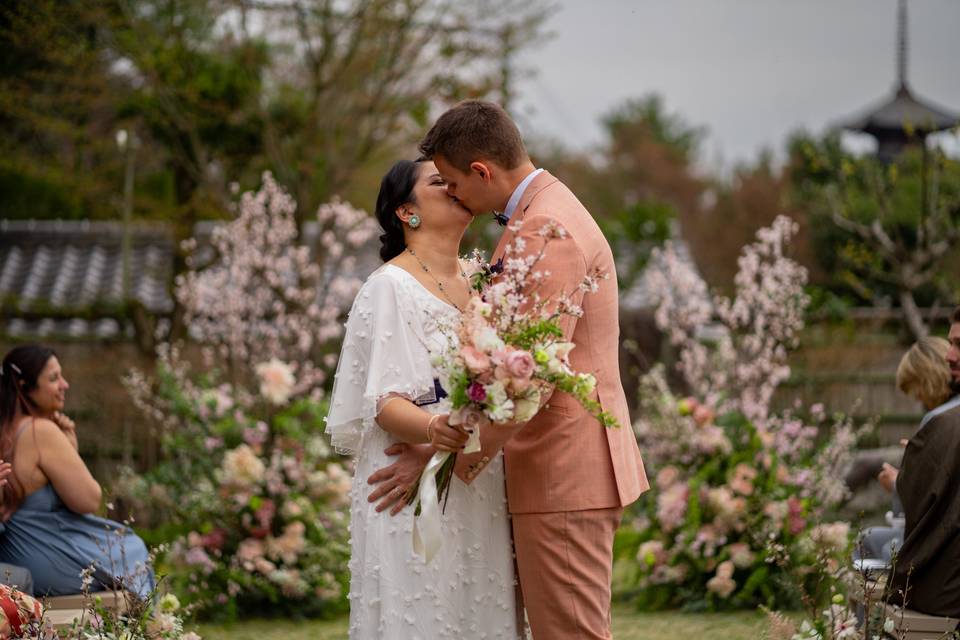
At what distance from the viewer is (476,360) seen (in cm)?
300

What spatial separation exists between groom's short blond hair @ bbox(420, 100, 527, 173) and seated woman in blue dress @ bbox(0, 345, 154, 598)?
2.33 metres

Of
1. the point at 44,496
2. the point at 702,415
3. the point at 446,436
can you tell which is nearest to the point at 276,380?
the point at 44,496

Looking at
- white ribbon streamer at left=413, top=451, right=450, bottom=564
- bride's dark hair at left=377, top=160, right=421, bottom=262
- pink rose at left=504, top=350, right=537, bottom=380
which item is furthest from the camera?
bride's dark hair at left=377, top=160, right=421, bottom=262

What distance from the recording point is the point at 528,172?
3508 mm

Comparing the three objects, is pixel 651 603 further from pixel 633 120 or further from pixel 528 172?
pixel 633 120

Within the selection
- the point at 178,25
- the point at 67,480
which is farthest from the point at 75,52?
the point at 67,480

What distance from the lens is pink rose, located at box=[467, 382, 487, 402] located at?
3006 mm

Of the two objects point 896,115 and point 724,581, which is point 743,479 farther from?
point 896,115

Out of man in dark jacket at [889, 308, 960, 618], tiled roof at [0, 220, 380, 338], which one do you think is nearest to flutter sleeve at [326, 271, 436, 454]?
man in dark jacket at [889, 308, 960, 618]

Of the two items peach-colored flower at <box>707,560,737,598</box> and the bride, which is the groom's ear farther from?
peach-colored flower at <box>707,560,737,598</box>

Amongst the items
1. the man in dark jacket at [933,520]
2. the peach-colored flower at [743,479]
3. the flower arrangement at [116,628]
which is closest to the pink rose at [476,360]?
the flower arrangement at [116,628]

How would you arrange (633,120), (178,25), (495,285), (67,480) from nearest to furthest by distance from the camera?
(495,285)
(67,480)
(178,25)
(633,120)

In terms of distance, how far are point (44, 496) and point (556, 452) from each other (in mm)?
2484

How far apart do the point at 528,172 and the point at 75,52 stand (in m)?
8.18
